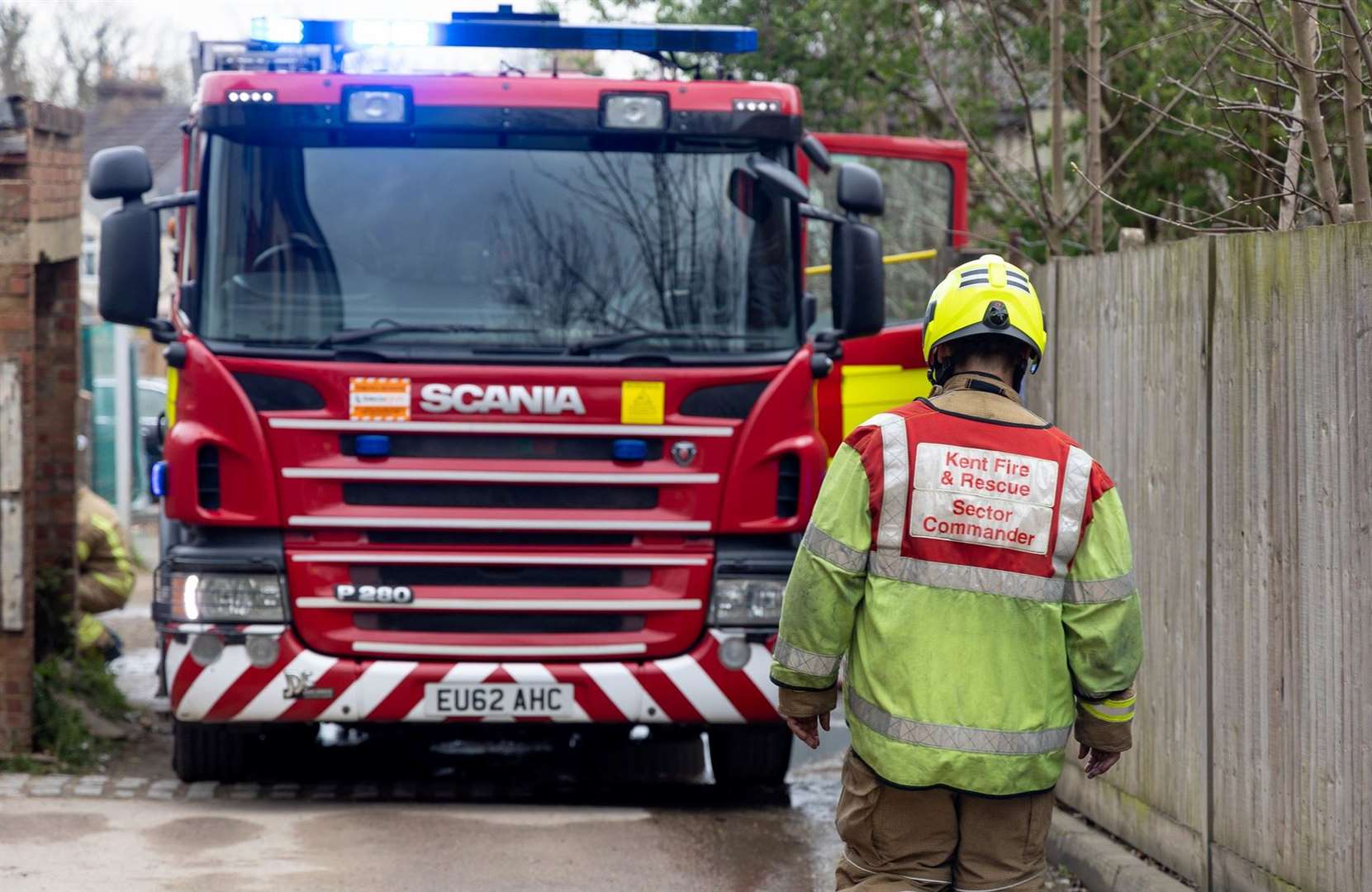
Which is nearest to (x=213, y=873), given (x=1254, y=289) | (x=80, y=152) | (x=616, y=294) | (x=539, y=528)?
(x=539, y=528)

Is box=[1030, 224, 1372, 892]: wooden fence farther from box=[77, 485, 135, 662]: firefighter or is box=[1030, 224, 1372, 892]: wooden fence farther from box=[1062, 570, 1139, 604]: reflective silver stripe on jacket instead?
box=[77, 485, 135, 662]: firefighter

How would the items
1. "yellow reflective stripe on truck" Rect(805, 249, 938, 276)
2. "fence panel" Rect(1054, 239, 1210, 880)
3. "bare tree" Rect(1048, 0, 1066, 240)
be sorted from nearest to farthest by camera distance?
"fence panel" Rect(1054, 239, 1210, 880), "bare tree" Rect(1048, 0, 1066, 240), "yellow reflective stripe on truck" Rect(805, 249, 938, 276)

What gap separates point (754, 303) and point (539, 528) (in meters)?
1.15

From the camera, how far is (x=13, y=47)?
39219 mm

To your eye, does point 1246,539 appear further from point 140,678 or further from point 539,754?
point 140,678

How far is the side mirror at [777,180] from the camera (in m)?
7.11

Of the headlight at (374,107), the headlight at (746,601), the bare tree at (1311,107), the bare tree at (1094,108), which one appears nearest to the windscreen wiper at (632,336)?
the headlight at (746,601)

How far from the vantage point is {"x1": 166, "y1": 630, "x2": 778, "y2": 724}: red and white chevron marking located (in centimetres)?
691

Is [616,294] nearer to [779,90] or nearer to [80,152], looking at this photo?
[779,90]

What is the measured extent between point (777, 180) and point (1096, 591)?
3611 mm

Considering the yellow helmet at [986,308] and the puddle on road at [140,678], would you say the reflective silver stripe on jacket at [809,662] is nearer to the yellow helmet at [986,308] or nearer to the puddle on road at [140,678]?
the yellow helmet at [986,308]

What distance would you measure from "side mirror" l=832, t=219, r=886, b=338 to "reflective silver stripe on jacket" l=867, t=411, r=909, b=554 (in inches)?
139

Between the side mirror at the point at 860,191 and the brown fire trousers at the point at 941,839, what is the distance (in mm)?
3718

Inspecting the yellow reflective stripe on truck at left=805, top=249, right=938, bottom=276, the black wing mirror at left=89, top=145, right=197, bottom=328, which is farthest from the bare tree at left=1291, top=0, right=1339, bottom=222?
the black wing mirror at left=89, top=145, right=197, bottom=328
